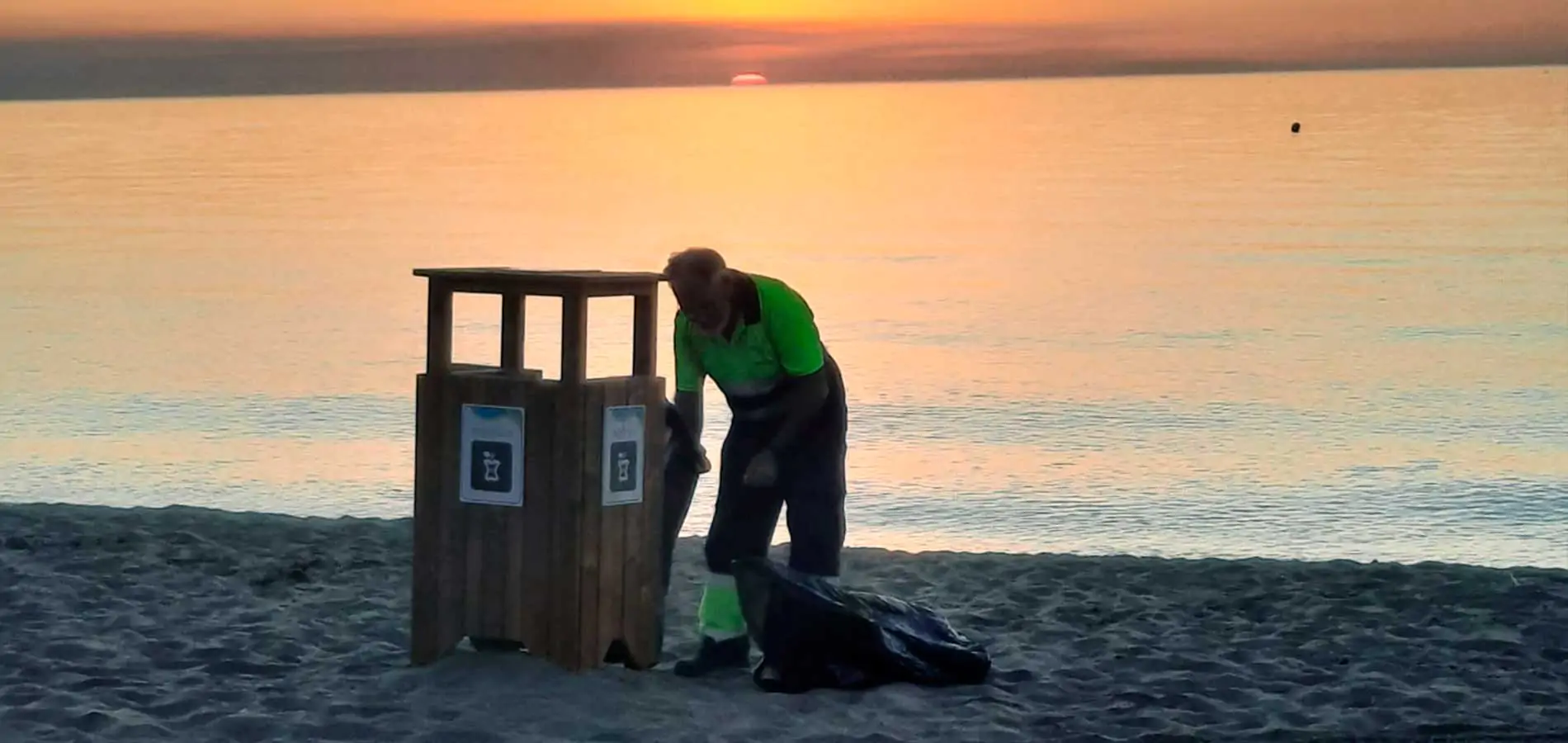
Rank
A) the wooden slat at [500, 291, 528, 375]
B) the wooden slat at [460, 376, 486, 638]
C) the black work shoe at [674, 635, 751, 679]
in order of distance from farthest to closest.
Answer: the black work shoe at [674, 635, 751, 679]
the wooden slat at [500, 291, 528, 375]
the wooden slat at [460, 376, 486, 638]

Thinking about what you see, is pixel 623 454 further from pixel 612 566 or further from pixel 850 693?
pixel 850 693

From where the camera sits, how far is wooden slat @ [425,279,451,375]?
22.5 feet

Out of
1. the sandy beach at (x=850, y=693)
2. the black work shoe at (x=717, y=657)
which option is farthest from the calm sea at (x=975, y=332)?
the black work shoe at (x=717, y=657)

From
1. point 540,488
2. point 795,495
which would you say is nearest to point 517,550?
point 540,488

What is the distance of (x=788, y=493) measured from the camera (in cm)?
695

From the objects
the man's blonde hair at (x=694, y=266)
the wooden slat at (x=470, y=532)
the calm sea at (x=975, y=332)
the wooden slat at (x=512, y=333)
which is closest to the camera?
the man's blonde hair at (x=694, y=266)

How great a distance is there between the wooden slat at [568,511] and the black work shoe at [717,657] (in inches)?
18.5

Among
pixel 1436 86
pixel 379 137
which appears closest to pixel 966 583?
pixel 379 137

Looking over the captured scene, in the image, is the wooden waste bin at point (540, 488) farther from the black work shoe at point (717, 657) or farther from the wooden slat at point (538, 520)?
the black work shoe at point (717, 657)

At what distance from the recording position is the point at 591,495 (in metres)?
6.73

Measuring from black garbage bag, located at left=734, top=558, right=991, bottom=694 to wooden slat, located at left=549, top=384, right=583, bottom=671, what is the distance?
597 millimetres

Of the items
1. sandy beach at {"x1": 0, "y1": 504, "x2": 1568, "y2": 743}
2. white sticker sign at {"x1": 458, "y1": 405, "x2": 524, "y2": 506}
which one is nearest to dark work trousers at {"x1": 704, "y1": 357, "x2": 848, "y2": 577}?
sandy beach at {"x1": 0, "y1": 504, "x2": 1568, "y2": 743}

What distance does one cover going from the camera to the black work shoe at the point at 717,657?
7113 mm

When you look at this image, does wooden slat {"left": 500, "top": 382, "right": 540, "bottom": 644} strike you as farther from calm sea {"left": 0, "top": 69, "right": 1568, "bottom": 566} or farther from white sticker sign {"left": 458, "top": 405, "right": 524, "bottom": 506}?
calm sea {"left": 0, "top": 69, "right": 1568, "bottom": 566}
